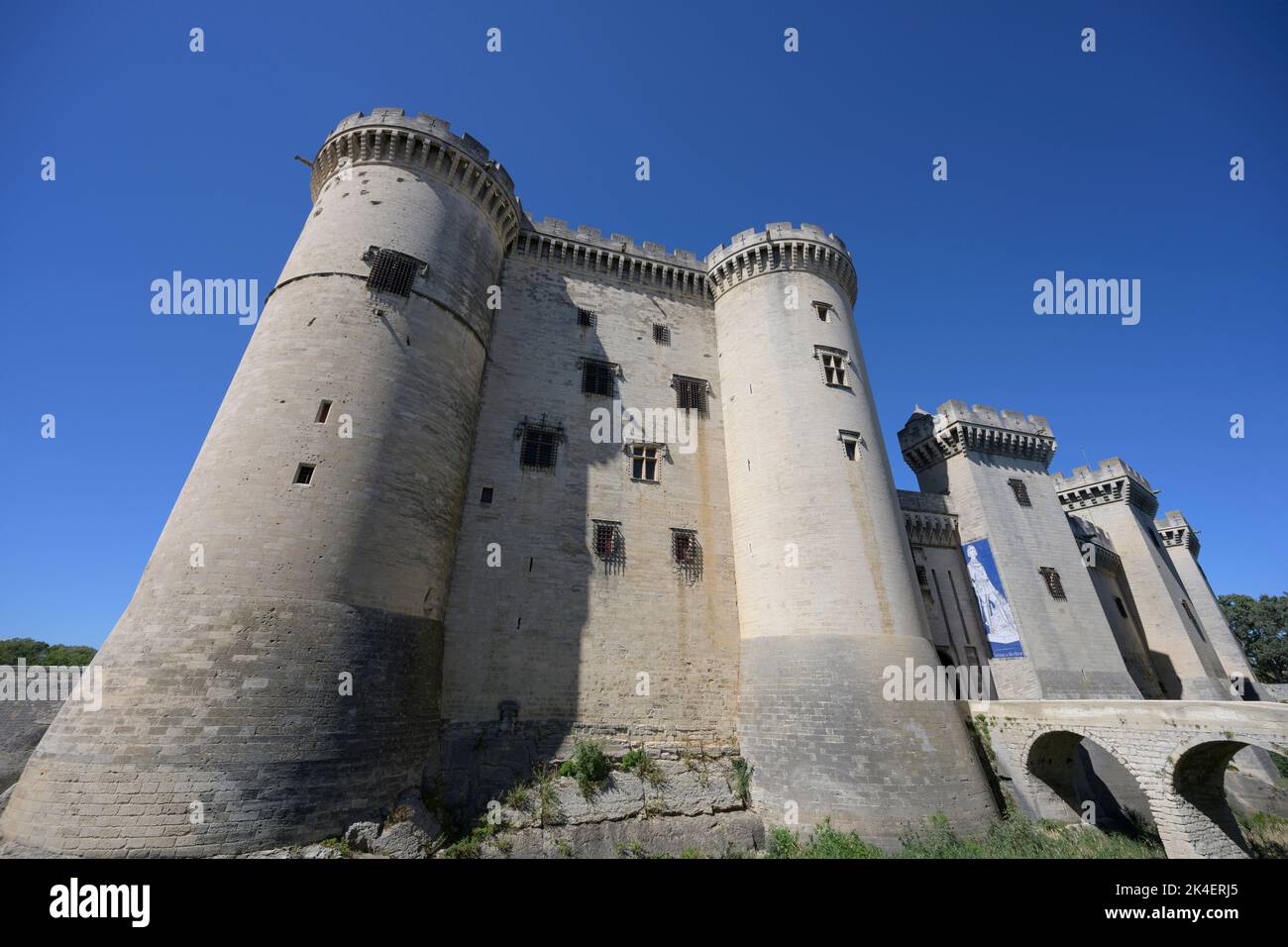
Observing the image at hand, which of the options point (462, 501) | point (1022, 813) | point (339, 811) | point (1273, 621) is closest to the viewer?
point (339, 811)

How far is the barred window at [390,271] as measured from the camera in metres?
14.0

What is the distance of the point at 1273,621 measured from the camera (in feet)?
139

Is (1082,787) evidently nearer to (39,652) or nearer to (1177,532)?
(1177,532)

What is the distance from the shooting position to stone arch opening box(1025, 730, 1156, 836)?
546 inches

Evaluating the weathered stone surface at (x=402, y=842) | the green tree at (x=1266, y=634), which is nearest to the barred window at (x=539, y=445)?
the weathered stone surface at (x=402, y=842)

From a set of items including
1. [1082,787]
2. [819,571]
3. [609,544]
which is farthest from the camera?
[609,544]

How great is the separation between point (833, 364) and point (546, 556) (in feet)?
38.5

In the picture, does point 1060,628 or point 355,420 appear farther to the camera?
point 1060,628

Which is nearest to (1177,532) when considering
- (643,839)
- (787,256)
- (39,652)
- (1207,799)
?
(1207,799)

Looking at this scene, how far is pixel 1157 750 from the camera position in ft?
37.1

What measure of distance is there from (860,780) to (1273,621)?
55.3 meters
